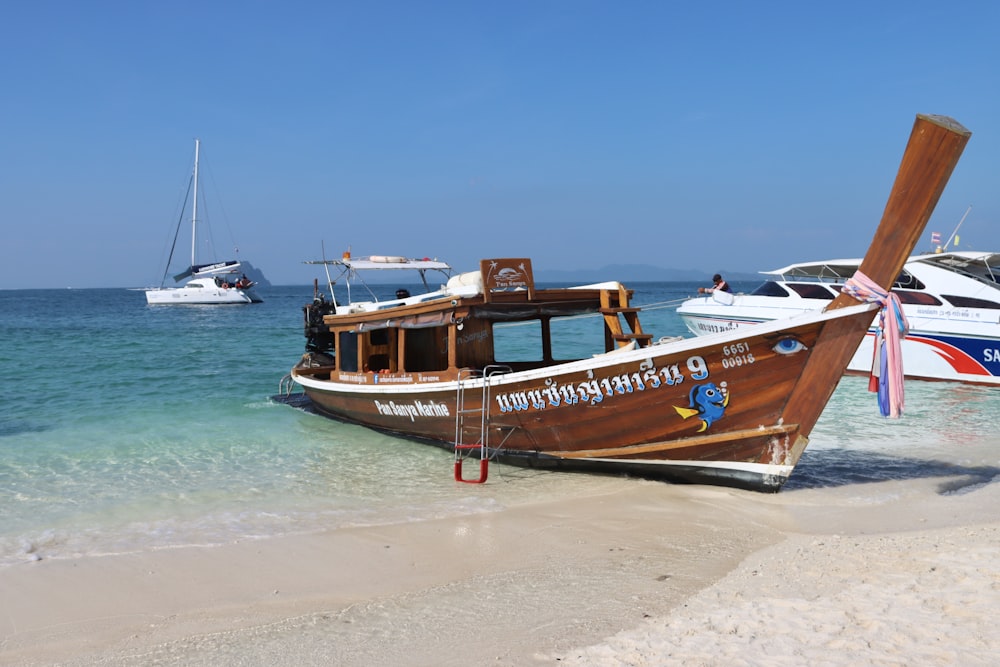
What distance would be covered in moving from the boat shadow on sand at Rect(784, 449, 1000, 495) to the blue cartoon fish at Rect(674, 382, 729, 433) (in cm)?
136

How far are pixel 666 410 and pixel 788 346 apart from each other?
1402 mm

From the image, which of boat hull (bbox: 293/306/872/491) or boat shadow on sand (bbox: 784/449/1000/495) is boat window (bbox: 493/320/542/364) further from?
boat shadow on sand (bbox: 784/449/1000/495)

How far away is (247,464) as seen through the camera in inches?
397

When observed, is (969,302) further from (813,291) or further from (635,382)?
(635,382)

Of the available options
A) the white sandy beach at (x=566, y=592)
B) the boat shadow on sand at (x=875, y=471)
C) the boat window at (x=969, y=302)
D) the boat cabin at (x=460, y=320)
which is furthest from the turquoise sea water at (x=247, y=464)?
the boat window at (x=969, y=302)

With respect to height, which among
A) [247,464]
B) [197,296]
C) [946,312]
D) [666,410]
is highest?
[946,312]

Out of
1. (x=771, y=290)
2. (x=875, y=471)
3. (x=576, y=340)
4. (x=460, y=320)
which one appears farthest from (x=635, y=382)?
(x=576, y=340)

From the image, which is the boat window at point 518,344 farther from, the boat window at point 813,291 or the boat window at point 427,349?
the boat window at point 427,349

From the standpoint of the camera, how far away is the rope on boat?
6730 mm

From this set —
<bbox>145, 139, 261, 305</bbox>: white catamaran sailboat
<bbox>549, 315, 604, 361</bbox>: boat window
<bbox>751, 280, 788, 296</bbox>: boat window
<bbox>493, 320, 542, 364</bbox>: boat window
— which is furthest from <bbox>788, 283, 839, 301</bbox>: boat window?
<bbox>145, 139, 261, 305</bbox>: white catamaran sailboat

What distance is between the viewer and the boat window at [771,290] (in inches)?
731

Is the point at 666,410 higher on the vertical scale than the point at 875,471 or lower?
higher

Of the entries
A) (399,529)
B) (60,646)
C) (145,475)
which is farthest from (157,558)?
(145,475)

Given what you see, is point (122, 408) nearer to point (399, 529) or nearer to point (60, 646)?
point (399, 529)
